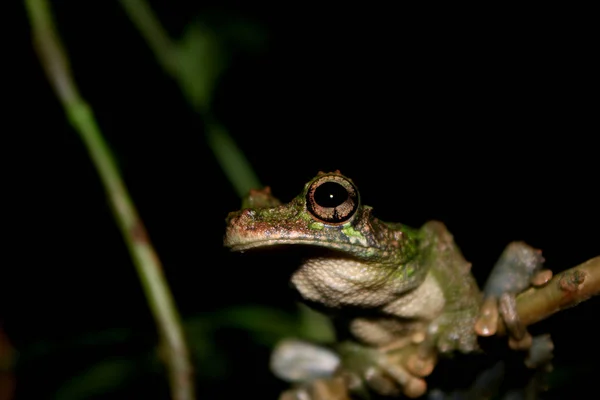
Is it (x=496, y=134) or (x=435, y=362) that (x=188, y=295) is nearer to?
(x=496, y=134)

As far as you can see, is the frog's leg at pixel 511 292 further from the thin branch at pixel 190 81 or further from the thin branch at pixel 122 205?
the thin branch at pixel 190 81

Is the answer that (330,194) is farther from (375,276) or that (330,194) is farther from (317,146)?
(317,146)

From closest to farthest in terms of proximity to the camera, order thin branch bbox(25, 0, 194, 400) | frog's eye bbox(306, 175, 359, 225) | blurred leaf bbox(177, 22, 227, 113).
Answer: frog's eye bbox(306, 175, 359, 225) < thin branch bbox(25, 0, 194, 400) < blurred leaf bbox(177, 22, 227, 113)

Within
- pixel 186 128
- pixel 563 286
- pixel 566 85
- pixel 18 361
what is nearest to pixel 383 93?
pixel 566 85

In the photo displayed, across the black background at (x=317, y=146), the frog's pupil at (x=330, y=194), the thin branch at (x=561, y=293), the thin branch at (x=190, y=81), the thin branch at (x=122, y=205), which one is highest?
the black background at (x=317, y=146)

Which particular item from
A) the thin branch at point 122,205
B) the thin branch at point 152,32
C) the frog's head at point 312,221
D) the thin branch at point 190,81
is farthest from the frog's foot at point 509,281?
the thin branch at point 152,32

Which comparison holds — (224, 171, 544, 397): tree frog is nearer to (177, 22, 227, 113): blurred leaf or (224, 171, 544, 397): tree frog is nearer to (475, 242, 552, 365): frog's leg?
(475, 242, 552, 365): frog's leg

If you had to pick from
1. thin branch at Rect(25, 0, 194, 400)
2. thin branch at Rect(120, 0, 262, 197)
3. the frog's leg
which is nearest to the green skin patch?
the frog's leg

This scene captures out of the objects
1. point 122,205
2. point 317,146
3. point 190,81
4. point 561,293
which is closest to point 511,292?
point 561,293

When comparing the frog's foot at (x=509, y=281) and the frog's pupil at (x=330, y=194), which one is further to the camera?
the frog's foot at (x=509, y=281)
